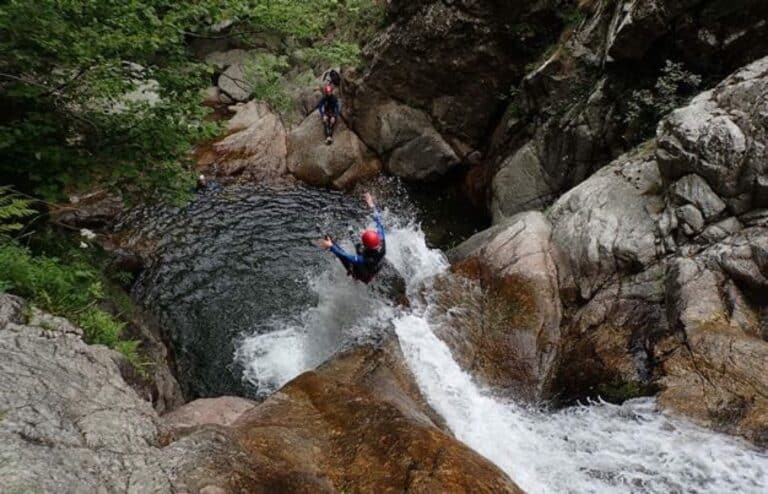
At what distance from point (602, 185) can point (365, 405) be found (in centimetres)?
715

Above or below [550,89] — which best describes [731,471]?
below

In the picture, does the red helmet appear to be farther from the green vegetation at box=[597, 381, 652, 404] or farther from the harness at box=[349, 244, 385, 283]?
the green vegetation at box=[597, 381, 652, 404]

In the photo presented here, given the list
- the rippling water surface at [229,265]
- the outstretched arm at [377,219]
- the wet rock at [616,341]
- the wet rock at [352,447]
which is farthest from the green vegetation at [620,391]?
the rippling water surface at [229,265]

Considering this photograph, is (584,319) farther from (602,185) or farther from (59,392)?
(59,392)

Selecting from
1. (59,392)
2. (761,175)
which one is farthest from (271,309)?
(761,175)

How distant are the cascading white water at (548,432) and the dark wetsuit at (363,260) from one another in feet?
2.91

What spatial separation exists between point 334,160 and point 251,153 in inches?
135

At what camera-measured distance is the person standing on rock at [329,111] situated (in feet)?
61.0

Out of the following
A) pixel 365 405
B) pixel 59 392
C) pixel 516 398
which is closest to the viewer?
pixel 59 392

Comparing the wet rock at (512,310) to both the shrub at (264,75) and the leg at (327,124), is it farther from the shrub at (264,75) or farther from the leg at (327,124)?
the leg at (327,124)

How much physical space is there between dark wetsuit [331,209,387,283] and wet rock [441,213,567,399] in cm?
159

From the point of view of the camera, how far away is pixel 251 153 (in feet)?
63.4

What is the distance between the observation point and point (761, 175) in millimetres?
7676

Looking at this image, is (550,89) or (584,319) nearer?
(584,319)
